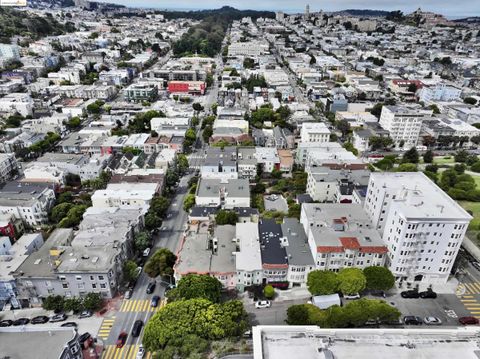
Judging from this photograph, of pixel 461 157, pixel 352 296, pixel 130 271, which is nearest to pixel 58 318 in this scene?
pixel 130 271

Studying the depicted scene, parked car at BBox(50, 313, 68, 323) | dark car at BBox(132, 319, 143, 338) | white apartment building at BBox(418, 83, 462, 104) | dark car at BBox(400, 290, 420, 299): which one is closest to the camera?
dark car at BBox(132, 319, 143, 338)

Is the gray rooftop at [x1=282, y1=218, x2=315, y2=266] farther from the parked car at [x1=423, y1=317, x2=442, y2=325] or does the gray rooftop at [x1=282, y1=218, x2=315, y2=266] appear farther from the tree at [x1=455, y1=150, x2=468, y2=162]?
the tree at [x1=455, y1=150, x2=468, y2=162]

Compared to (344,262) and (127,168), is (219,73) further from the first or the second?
(344,262)

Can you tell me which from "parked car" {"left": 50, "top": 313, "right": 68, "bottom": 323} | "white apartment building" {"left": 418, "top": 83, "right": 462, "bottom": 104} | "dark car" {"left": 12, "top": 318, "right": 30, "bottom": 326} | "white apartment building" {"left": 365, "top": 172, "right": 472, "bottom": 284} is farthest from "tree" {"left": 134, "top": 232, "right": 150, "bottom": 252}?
"white apartment building" {"left": 418, "top": 83, "right": 462, "bottom": 104}

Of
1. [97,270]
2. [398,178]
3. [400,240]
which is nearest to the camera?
[97,270]

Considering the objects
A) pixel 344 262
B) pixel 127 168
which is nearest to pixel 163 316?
pixel 344 262

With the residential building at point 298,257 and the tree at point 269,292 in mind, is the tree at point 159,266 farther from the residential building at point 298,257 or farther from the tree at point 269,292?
the residential building at point 298,257
